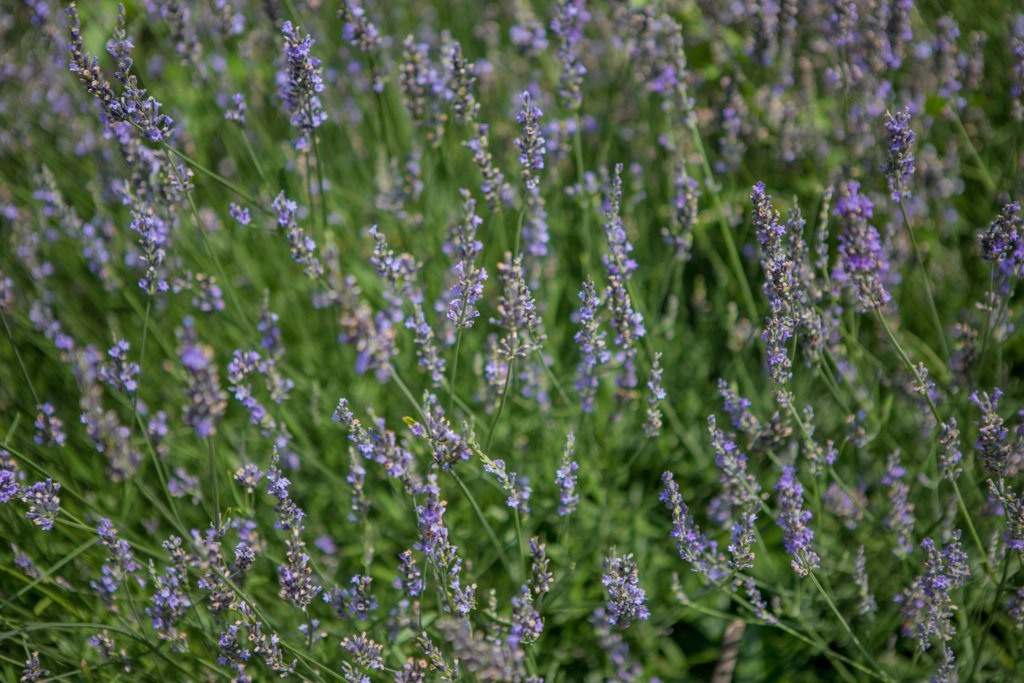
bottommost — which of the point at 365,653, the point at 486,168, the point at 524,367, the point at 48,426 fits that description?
the point at 365,653

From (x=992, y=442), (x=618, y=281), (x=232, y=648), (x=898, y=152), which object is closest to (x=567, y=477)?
(x=618, y=281)

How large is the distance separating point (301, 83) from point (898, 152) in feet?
5.30

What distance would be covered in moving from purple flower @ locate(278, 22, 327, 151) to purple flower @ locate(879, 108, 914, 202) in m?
1.53

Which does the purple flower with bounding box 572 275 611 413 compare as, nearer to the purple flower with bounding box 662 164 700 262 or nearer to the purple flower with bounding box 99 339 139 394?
the purple flower with bounding box 662 164 700 262

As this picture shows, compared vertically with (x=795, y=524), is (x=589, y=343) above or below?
above

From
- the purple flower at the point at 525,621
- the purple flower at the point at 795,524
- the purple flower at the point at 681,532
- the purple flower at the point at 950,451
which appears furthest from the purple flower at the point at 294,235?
the purple flower at the point at 950,451

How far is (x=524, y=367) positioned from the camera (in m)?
2.33

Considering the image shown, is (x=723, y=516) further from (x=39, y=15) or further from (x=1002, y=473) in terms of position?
(x=39, y=15)

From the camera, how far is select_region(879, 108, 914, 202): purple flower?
1773mm

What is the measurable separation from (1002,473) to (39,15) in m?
3.10

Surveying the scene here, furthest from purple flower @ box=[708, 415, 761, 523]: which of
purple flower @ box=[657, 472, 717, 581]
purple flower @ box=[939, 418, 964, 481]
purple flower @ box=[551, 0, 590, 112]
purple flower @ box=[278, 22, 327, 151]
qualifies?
purple flower @ box=[278, 22, 327, 151]

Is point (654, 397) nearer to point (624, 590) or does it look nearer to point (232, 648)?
point (624, 590)

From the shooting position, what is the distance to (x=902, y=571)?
2301mm

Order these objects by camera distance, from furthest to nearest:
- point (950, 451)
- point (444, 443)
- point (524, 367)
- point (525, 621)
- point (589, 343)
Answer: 1. point (524, 367)
2. point (589, 343)
3. point (950, 451)
4. point (525, 621)
5. point (444, 443)
